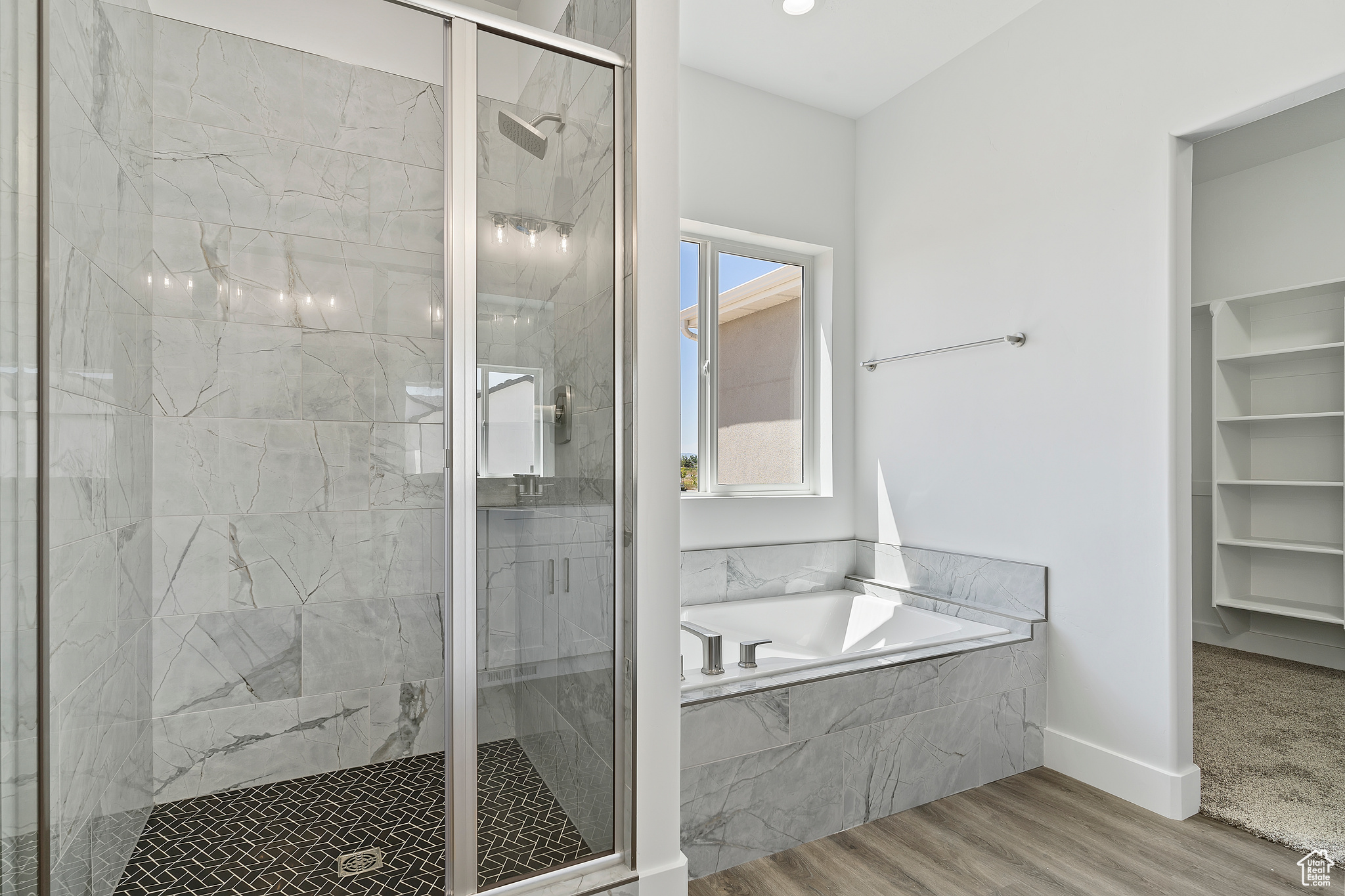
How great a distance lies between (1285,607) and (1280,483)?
62cm

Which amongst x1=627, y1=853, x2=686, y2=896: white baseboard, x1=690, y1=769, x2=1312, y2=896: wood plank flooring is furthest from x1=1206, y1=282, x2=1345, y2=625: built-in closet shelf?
x1=627, y1=853, x2=686, y2=896: white baseboard

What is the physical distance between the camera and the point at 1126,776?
216 cm

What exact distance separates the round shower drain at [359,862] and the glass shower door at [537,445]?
55 cm

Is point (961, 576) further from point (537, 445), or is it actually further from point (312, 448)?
point (312, 448)

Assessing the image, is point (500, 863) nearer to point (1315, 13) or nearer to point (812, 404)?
point (812, 404)

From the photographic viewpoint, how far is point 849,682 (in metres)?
2.00

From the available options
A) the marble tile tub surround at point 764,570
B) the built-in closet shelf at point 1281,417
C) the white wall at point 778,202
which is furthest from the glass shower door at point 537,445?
the built-in closet shelf at point 1281,417

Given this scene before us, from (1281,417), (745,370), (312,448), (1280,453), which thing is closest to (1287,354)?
(1281,417)

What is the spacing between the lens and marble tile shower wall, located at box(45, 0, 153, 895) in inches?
50.9

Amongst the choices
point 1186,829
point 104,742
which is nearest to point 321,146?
point 104,742

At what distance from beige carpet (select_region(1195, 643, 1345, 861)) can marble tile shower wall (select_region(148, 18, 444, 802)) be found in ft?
8.28

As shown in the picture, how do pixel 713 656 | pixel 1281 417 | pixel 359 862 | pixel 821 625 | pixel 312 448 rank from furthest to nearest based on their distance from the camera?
A: pixel 1281 417, pixel 821 625, pixel 312 448, pixel 713 656, pixel 359 862

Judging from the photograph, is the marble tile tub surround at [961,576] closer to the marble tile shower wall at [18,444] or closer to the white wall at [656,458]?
the white wall at [656,458]

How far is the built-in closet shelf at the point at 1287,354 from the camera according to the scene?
Answer: 3328 millimetres
